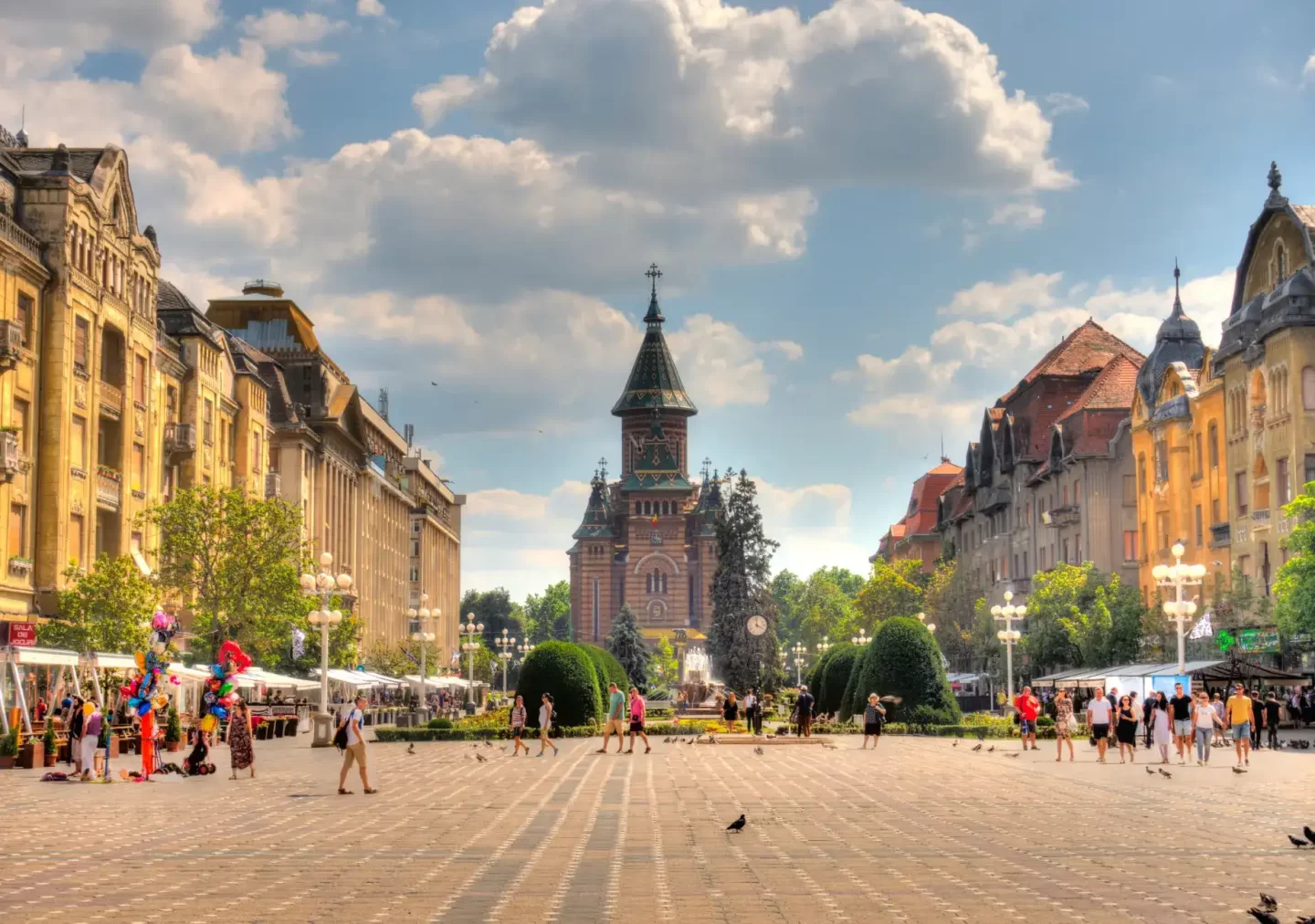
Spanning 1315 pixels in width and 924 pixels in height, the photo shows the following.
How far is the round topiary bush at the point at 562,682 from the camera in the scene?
51000 millimetres

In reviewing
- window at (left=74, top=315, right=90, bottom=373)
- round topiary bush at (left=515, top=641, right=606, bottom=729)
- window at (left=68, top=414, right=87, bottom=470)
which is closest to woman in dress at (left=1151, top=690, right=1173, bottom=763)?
round topiary bush at (left=515, top=641, right=606, bottom=729)

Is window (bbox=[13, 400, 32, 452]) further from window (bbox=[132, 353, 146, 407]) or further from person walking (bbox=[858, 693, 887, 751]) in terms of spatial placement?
Answer: person walking (bbox=[858, 693, 887, 751])

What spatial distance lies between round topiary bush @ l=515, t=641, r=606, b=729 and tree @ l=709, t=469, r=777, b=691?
51.1 m

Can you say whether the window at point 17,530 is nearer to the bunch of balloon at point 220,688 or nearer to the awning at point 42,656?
the awning at point 42,656

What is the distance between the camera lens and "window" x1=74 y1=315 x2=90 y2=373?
174ft

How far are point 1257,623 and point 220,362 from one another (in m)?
40.7

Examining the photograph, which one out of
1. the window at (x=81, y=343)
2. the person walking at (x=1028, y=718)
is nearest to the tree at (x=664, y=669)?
the window at (x=81, y=343)

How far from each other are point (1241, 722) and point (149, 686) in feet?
66.5

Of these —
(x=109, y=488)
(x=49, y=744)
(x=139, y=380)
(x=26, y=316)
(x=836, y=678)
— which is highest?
(x=26, y=316)

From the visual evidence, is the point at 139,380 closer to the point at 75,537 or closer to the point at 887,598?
the point at 75,537

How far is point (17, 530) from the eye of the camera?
49500mm

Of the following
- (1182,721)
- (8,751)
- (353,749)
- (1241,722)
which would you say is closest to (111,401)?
(8,751)

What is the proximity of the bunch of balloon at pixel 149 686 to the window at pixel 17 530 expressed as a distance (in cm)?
1135

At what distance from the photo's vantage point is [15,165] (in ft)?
172
